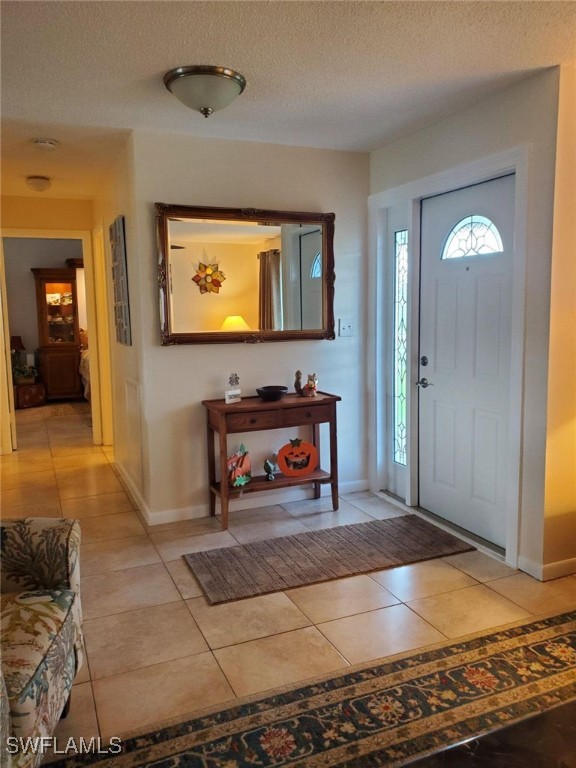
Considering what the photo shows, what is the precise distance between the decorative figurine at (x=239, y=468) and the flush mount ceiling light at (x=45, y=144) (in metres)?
2.27

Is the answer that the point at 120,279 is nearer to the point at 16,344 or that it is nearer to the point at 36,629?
the point at 36,629

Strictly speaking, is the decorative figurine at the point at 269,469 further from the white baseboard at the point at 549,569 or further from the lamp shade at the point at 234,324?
the white baseboard at the point at 549,569

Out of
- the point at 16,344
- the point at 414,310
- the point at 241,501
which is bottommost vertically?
the point at 241,501

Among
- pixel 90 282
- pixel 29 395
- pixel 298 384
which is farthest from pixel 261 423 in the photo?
pixel 29 395

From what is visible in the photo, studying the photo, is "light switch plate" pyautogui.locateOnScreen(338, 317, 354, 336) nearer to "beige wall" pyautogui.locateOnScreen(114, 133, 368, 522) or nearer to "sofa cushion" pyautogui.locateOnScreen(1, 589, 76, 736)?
"beige wall" pyautogui.locateOnScreen(114, 133, 368, 522)

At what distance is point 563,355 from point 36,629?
2511 millimetres

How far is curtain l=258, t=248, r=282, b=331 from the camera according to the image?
3877 mm

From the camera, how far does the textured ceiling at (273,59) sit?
2.12 meters

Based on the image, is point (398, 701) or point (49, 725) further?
point (398, 701)

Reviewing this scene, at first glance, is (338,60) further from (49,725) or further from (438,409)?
(49,725)

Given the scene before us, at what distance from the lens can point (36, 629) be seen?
1.71 metres

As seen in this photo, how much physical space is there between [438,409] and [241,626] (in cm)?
187

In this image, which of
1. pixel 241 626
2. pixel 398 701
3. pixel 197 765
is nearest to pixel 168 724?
pixel 197 765

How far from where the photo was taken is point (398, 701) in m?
2.05
